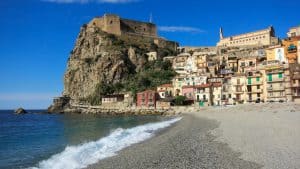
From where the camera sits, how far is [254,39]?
10719 centimetres

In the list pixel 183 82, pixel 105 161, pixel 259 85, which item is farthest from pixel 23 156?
pixel 183 82

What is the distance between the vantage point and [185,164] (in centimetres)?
1283

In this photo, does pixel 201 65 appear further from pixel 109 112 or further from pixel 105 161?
pixel 105 161

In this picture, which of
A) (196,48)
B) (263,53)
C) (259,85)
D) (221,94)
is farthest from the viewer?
(196,48)

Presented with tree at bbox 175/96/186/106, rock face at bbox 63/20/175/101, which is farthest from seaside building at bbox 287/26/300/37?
rock face at bbox 63/20/175/101

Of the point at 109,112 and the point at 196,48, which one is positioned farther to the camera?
the point at 196,48

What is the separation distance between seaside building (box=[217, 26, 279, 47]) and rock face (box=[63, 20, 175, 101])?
23.1 meters

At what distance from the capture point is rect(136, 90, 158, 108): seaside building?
79375 millimetres

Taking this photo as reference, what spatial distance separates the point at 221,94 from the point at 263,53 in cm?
2523

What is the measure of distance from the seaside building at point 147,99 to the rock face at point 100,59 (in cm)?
1927

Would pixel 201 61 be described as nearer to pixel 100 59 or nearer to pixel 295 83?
pixel 100 59

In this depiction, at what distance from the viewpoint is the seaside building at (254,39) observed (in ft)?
339

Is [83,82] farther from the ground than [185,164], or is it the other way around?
[83,82]

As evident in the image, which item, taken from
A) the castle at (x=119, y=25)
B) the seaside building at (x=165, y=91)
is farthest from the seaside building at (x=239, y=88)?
the castle at (x=119, y=25)
